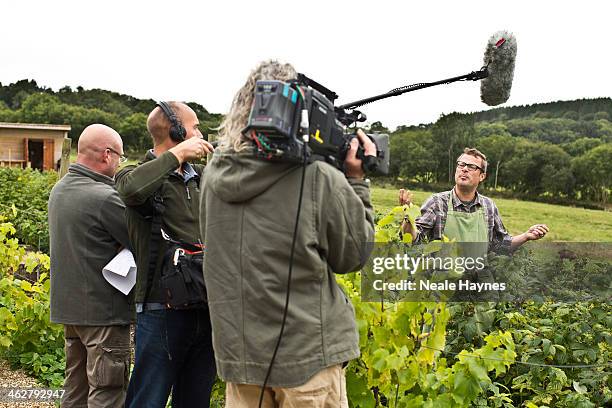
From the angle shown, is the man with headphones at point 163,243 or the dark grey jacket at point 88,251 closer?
the man with headphones at point 163,243

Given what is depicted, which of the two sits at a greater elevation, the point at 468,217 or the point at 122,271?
the point at 468,217

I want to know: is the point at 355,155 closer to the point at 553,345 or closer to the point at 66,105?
the point at 553,345

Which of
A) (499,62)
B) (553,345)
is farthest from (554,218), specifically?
(553,345)

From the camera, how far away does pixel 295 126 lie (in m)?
1.92

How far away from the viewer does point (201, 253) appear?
106 inches

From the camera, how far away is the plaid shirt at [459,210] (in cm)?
382

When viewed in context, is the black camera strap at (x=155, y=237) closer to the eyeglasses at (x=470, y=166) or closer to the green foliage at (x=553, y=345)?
the green foliage at (x=553, y=345)

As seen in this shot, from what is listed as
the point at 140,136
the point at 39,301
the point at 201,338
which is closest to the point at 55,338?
the point at 39,301

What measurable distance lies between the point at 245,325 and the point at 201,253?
0.71m

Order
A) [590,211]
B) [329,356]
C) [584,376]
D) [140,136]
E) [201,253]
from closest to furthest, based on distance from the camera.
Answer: [329,356], [201,253], [584,376], [590,211], [140,136]

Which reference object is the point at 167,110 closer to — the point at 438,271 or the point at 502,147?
the point at 438,271

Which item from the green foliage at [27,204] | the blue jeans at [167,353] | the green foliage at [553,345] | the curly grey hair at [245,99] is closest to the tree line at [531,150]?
the green foliage at [553,345]

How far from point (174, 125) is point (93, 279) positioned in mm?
924

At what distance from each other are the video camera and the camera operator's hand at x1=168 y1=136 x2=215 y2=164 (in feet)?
2.37
